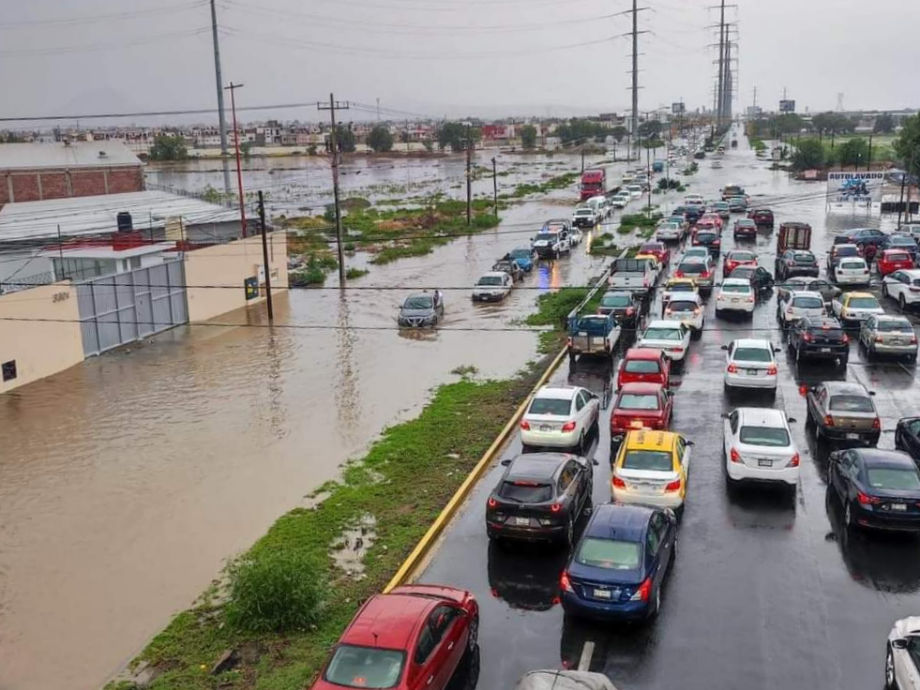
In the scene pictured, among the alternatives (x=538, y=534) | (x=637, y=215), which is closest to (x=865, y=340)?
(x=538, y=534)

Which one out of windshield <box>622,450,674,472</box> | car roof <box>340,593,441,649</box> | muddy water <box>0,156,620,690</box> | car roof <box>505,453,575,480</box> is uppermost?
car roof <box>340,593,441,649</box>

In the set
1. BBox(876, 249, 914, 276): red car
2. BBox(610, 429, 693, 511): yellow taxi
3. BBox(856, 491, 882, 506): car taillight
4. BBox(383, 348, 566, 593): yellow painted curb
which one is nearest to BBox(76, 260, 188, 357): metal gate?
BBox(383, 348, 566, 593): yellow painted curb

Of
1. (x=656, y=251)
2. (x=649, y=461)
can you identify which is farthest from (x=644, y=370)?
(x=656, y=251)

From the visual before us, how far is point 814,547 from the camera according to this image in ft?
49.3

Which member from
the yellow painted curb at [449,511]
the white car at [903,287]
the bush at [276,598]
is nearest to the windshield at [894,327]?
the white car at [903,287]

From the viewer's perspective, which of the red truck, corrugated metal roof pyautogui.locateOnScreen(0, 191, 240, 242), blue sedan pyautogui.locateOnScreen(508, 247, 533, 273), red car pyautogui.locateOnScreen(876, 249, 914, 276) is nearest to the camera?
red car pyautogui.locateOnScreen(876, 249, 914, 276)

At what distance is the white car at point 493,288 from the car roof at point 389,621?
3055cm

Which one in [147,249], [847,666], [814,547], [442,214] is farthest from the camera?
[442,214]

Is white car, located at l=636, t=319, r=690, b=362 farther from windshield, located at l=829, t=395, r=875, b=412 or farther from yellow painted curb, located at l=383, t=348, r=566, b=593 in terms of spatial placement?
windshield, located at l=829, t=395, r=875, b=412

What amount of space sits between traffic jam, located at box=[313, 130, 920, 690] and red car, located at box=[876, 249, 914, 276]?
13109 millimetres

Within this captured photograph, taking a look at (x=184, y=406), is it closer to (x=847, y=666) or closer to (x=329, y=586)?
(x=329, y=586)

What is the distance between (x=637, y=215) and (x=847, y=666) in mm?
63353

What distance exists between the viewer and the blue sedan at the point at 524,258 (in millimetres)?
49094

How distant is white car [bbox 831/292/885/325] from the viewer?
30516 mm
